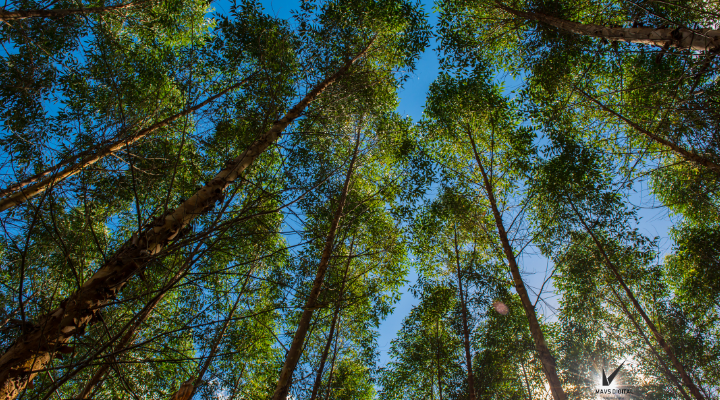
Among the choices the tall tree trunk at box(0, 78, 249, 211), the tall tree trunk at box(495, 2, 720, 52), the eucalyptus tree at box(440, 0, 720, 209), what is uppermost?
the eucalyptus tree at box(440, 0, 720, 209)

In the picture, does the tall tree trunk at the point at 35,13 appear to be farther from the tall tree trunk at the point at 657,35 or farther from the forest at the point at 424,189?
the tall tree trunk at the point at 657,35

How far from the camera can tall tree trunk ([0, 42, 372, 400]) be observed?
1450 mm

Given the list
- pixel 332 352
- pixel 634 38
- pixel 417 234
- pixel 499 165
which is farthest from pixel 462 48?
pixel 332 352

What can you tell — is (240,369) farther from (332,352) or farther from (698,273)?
(698,273)

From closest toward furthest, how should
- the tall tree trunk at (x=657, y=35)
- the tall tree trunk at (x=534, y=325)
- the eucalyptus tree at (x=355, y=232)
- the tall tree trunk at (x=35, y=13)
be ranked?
the tall tree trunk at (x=657, y=35) → the tall tree trunk at (x=35, y=13) → the tall tree trunk at (x=534, y=325) → the eucalyptus tree at (x=355, y=232)

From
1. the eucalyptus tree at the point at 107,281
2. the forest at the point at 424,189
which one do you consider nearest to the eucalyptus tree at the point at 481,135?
the forest at the point at 424,189

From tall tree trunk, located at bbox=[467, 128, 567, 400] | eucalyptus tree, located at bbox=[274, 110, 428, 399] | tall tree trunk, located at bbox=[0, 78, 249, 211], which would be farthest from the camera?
eucalyptus tree, located at bbox=[274, 110, 428, 399]

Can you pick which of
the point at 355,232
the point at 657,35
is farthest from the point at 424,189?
the point at 657,35

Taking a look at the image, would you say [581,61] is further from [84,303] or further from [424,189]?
[84,303]

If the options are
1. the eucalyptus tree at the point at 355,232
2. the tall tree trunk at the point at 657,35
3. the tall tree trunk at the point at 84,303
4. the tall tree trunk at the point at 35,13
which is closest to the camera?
the tall tree trunk at the point at 84,303

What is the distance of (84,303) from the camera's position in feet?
5.50

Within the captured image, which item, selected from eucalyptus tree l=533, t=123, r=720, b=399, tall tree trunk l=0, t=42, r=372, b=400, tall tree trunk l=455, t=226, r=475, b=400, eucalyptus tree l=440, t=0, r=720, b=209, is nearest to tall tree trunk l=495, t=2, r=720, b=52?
eucalyptus tree l=440, t=0, r=720, b=209

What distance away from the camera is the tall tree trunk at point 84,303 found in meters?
1.45

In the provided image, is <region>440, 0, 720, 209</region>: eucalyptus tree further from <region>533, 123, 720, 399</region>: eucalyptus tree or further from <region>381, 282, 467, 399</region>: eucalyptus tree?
<region>381, 282, 467, 399</region>: eucalyptus tree
